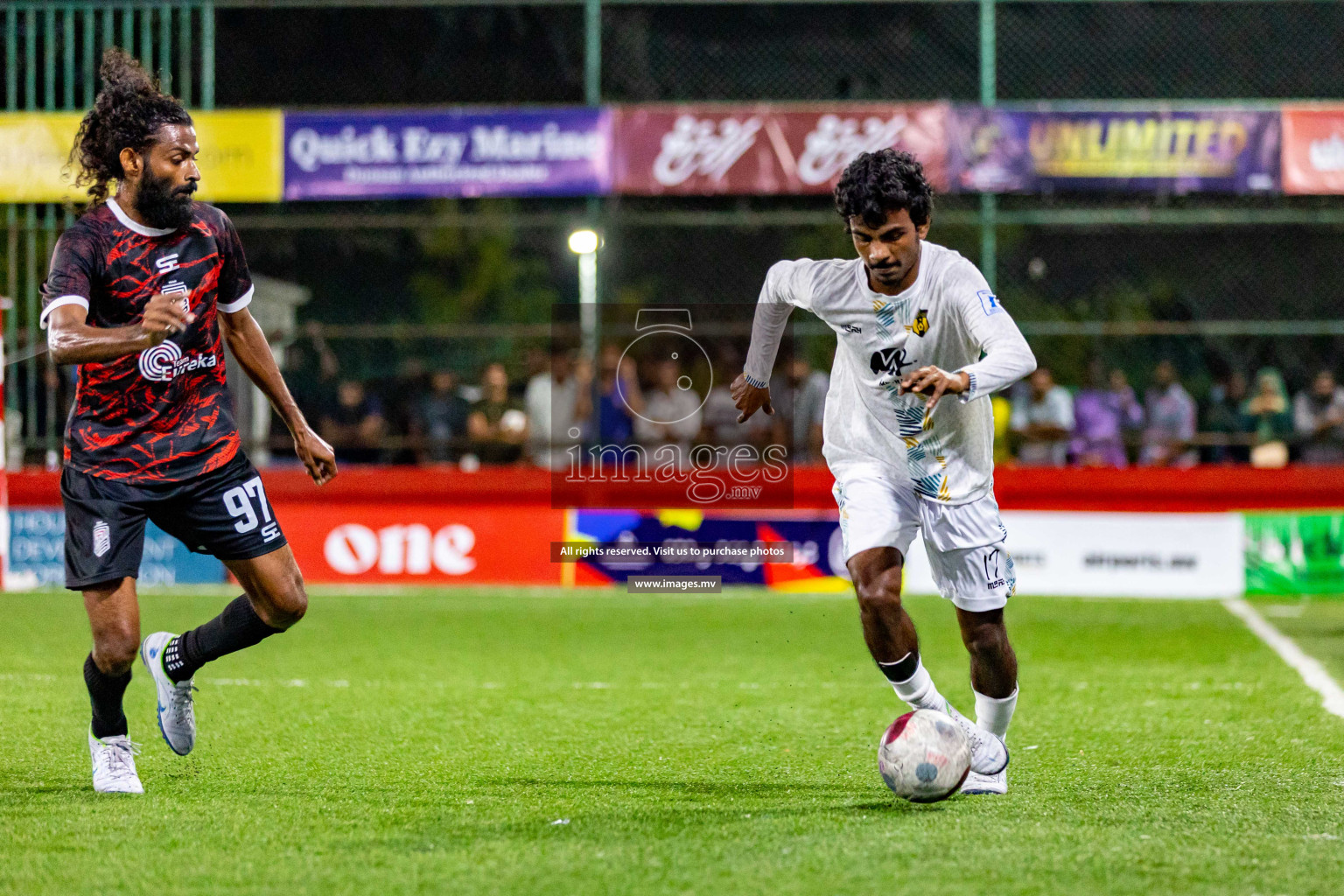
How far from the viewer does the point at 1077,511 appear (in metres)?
15.2

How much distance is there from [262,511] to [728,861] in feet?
7.42

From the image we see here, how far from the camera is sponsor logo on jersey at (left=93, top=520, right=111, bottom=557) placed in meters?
5.41

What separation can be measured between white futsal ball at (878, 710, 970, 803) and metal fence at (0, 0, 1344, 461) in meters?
16.3

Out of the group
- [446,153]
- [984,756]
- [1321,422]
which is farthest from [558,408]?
[984,756]

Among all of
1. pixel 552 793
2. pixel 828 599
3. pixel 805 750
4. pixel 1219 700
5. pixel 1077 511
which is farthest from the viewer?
pixel 1077 511

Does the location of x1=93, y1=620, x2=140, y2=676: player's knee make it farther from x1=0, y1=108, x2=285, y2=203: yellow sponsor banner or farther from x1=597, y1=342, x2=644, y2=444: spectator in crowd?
x1=0, y1=108, x2=285, y2=203: yellow sponsor banner

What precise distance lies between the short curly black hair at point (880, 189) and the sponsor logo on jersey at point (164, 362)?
7.67ft

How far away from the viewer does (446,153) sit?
53.6 ft

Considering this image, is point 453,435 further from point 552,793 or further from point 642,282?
point 642,282

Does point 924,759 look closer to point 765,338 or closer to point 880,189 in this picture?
point 765,338

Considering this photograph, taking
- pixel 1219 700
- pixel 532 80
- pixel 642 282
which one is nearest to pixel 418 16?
pixel 532 80

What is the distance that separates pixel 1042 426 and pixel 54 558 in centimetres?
960

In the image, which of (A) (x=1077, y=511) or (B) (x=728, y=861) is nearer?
(B) (x=728, y=861)

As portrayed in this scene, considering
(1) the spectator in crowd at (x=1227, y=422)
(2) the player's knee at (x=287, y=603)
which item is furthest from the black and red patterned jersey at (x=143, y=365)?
(1) the spectator in crowd at (x=1227, y=422)
